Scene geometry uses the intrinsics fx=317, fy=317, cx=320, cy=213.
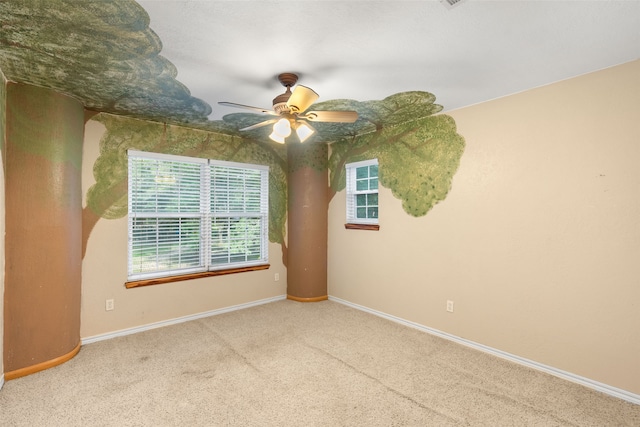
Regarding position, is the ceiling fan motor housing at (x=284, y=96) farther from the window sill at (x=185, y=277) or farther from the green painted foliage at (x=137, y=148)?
the window sill at (x=185, y=277)

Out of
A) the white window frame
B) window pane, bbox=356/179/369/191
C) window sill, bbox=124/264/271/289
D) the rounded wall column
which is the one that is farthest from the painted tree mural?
window sill, bbox=124/264/271/289

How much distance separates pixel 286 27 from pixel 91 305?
11.1 feet

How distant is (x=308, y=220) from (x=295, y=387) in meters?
2.59

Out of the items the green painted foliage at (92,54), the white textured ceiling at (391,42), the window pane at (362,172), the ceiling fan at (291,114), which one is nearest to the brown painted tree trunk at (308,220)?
the window pane at (362,172)

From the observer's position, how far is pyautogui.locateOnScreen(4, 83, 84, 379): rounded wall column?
105 inches

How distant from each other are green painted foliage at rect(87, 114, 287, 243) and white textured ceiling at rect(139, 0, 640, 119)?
126 cm

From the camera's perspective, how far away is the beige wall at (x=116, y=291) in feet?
11.0

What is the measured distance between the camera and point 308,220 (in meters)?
4.77

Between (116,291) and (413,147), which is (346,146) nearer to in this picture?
(413,147)

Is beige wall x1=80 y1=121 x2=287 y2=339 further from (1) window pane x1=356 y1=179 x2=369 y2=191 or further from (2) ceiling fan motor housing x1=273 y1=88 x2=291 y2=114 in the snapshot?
(1) window pane x1=356 y1=179 x2=369 y2=191

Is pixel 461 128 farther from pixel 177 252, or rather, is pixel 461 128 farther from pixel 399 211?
pixel 177 252

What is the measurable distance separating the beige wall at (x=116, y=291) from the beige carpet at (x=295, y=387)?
0.27 meters

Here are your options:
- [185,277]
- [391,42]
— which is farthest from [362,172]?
[185,277]

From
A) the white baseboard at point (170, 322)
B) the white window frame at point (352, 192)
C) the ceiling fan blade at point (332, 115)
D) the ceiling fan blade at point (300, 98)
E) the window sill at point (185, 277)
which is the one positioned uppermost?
the ceiling fan blade at point (300, 98)
